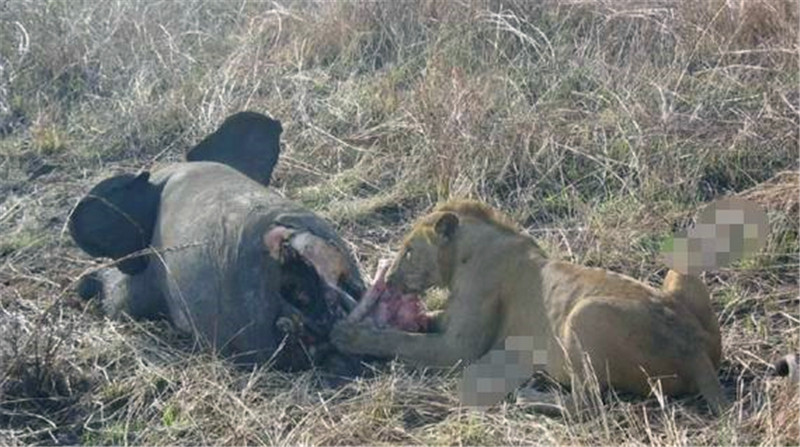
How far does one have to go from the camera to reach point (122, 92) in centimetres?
935

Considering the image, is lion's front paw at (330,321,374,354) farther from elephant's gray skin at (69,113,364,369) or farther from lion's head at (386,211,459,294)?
lion's head at (386,211,459,294)

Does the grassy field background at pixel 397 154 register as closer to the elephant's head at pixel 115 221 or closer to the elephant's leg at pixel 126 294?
the elephant's leg at pixel 126 294

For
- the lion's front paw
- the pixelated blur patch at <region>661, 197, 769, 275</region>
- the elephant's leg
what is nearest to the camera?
the pixelated blur patch at <region>661, 197, 769, 275</region>

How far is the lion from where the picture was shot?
15.5 feet

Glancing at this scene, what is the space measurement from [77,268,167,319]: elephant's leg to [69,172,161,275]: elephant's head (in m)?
0.07

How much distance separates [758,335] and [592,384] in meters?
1.02

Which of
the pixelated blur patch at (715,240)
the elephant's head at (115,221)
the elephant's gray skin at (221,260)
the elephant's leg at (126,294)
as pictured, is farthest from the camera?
the elephant's head at (115,221)

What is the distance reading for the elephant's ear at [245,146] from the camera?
6.66 metres

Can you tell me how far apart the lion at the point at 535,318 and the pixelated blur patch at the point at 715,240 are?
0.09 metres

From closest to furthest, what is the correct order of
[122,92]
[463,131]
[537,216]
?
[537,216], [463,131], [122,92]

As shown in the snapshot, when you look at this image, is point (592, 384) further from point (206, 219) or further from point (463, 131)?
point (463, 131)

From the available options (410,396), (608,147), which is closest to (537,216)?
(608,147)

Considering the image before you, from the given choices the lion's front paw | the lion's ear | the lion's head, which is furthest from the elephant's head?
the lion's ear

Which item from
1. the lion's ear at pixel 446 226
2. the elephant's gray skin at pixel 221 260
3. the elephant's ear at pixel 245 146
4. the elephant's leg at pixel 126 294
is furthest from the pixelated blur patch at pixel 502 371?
the elephant's ear at pixel 245 146
